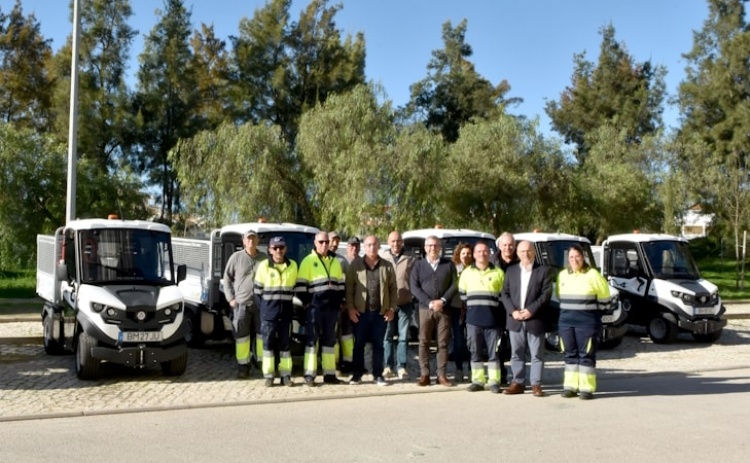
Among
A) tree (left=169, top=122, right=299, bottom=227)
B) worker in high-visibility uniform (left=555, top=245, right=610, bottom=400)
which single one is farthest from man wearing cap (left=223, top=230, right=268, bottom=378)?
tree (left=169, top=122, right=299, bottom=227)

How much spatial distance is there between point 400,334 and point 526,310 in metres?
2.09

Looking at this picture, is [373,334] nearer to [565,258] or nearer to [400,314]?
[400,314]

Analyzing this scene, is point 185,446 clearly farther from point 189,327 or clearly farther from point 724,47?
point 724,47

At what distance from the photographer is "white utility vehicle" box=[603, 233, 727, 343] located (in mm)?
15883

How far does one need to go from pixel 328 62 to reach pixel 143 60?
1005cm

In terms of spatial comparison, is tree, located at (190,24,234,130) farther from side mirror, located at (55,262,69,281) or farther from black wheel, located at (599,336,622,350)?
side mirror, located at (55,262,69,281)

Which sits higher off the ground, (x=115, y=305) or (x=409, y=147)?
(x=409, y=147)

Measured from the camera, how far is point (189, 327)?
14180 millimetres

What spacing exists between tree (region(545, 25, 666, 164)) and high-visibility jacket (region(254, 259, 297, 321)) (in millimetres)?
47579

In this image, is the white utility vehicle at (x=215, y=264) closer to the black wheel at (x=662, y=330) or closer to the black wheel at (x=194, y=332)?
the black wheel at (x=194, y=332)

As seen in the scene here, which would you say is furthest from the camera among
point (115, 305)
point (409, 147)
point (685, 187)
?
point (685, 187)

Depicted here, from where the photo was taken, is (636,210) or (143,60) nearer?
(636,210)

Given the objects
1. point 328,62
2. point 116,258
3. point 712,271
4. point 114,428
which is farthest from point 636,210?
point 114,428

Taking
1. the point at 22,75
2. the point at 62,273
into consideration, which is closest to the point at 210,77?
the point at 22,75
